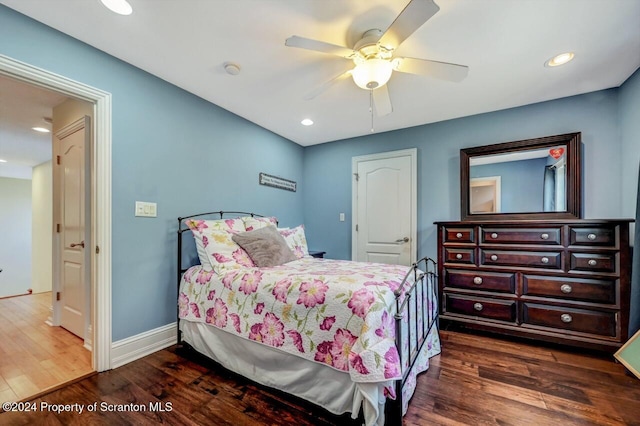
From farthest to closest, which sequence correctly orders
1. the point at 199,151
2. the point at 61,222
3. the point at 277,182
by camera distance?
1. the point at 277,182
2. the point at 61,222
3. the point at 199,151

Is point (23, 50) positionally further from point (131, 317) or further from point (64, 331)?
point (64, 331)

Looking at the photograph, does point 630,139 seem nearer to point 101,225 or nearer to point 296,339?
point 296,339

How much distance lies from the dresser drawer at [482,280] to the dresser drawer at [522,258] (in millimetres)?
115

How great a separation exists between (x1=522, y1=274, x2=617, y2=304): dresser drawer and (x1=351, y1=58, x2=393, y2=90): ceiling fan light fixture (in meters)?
2.25

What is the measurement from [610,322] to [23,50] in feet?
15.5

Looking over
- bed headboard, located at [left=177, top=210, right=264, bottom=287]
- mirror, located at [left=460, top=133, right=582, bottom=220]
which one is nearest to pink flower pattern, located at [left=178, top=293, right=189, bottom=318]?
bed headboard, located at [left=177, top=210, right=264, bottom=287]

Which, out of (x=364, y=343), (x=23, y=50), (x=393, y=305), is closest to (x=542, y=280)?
(x=393, y=305)

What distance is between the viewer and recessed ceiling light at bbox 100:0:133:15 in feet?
5.13

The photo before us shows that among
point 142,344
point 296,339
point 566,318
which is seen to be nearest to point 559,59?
point 566,318

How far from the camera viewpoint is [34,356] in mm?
2201

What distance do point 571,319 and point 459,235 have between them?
1108 millimetres

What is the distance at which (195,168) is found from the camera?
8.88 feet

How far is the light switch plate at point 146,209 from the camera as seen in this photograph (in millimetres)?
2225

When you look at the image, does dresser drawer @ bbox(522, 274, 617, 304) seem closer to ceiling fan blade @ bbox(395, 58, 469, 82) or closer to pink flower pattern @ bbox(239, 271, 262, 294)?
ceiling fan blade @ bbox(395, 58, 469, 82)
